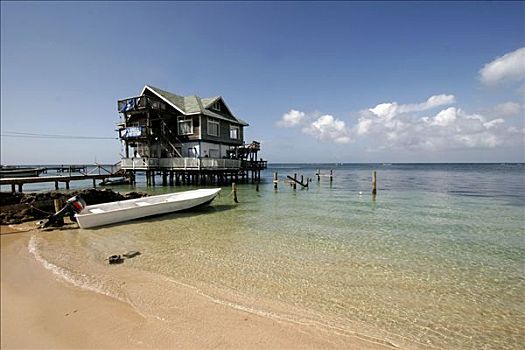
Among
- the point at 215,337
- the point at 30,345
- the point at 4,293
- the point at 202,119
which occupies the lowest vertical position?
the point at 215,337

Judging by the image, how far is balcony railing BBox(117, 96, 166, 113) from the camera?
26.8 m

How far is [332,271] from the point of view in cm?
674

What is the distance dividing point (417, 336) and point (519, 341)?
158cm

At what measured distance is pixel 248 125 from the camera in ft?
118

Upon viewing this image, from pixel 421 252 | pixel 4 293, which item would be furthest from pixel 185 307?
pixel 421 252

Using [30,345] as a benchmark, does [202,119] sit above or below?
above

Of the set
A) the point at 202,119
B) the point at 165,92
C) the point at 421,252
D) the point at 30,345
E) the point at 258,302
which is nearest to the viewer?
the point at 30,345

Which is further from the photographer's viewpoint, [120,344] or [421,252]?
[421,252]

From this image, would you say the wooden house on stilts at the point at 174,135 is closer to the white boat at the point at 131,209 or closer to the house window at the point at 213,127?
the house window at the point at 213,127

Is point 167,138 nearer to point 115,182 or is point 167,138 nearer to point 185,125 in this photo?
point 185,125

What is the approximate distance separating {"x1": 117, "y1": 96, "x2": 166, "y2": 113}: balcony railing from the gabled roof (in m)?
1.02

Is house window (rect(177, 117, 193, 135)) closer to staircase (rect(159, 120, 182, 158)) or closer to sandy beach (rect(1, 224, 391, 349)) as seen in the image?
staircase (rect(159, 120, 182, 158))

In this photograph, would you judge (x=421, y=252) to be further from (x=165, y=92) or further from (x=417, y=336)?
(x=165, y=92)

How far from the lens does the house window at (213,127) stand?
28.8m
